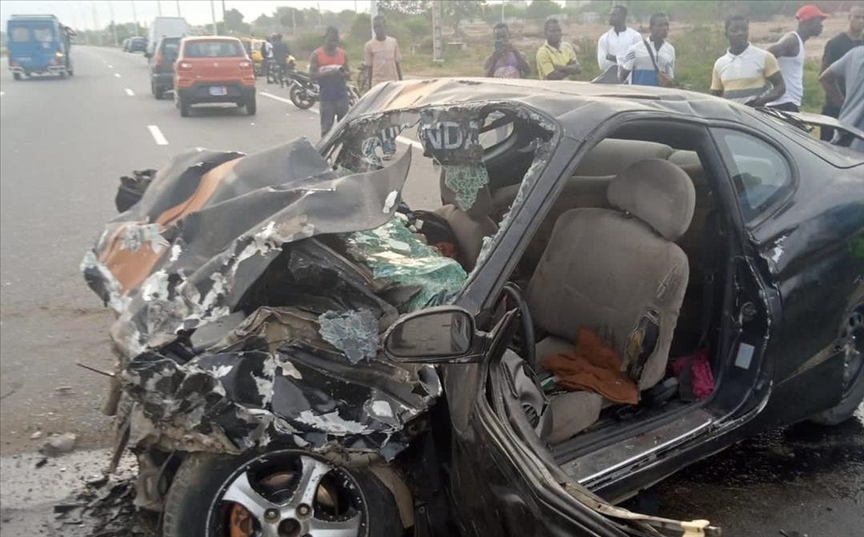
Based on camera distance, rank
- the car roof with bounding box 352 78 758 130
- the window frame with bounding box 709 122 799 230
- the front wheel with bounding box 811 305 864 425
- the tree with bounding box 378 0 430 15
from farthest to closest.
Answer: the tree with bounding box 378 0 430 15 < the front wheel with bounding box 811 305 864 425 < the window frame with bounding box 709 122 799 230 < the car roof with bounding box 352 78 758 130

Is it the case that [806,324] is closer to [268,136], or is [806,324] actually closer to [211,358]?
[211,358]

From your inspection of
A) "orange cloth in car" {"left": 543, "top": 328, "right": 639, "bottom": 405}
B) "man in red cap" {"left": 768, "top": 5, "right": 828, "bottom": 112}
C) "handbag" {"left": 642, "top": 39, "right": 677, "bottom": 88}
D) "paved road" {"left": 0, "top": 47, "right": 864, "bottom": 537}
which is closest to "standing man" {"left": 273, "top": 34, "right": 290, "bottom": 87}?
"paved road" {"left": 0, "top": 47, "right": 864, "bottom": 537}

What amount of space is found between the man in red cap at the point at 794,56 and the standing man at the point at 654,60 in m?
1.20

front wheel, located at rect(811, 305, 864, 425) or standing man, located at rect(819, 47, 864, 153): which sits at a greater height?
standing man, located at rect(819, 47, 864, 153)

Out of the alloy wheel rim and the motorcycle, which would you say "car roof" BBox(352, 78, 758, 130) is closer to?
the alloy wheel rim

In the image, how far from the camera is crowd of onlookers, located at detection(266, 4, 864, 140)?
713 cm

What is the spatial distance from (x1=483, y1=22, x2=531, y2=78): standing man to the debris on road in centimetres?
762

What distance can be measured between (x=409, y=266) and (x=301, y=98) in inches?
679

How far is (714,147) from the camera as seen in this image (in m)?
3.01

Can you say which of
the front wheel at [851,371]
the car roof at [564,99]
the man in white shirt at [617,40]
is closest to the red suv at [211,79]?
the man in white shirt at [617,40]

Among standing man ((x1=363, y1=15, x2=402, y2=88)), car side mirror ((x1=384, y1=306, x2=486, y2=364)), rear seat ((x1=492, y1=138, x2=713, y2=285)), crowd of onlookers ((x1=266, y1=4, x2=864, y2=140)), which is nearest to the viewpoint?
car side mirror ((x1=384, y1=306, x2=486, y2=364))

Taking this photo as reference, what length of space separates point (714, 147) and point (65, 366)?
12.2ft

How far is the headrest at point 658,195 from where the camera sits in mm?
2920

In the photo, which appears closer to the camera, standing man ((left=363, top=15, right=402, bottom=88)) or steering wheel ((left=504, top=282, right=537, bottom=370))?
steering wheel ((left=504, top=282, right=537, bottom=370))
